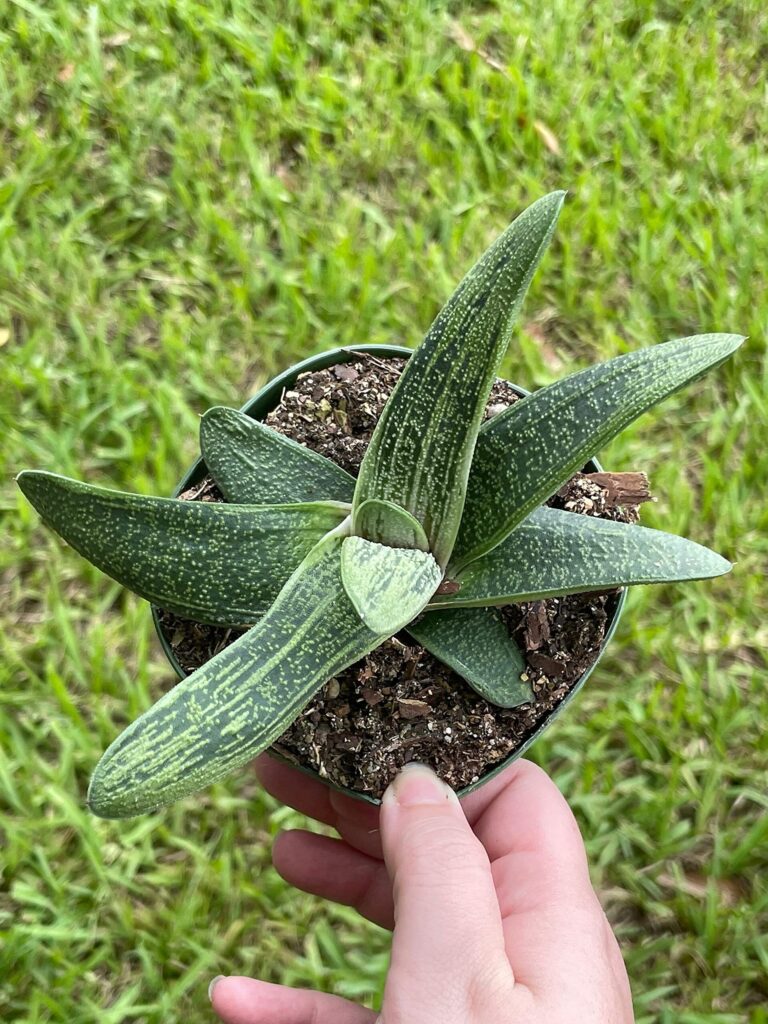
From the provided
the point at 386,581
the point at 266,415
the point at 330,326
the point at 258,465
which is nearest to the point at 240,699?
the point at 386,581

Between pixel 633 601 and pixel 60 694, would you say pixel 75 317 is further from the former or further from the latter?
pixel 633 601

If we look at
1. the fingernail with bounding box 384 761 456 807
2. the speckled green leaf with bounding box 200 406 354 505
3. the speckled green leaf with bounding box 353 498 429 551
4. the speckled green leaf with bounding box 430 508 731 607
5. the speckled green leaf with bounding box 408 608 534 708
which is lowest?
the fingernail with bounding box 384 761 456 807

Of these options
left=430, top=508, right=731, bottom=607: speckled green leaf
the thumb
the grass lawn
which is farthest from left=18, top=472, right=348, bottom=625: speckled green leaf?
the grass lawn

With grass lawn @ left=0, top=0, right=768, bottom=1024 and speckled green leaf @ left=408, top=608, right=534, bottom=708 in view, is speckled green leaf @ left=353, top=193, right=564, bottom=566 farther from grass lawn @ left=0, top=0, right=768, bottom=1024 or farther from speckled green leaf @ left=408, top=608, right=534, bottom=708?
grass lawn @ left=0, top=0, right=768, bottom=1024

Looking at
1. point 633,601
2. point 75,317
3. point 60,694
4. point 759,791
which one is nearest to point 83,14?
point 75,317

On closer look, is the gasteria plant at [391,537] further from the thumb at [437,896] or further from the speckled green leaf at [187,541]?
the thumb at [437,896]

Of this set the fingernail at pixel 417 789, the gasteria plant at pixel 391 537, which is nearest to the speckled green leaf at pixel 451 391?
the gasteria plant at pixel 391 537
